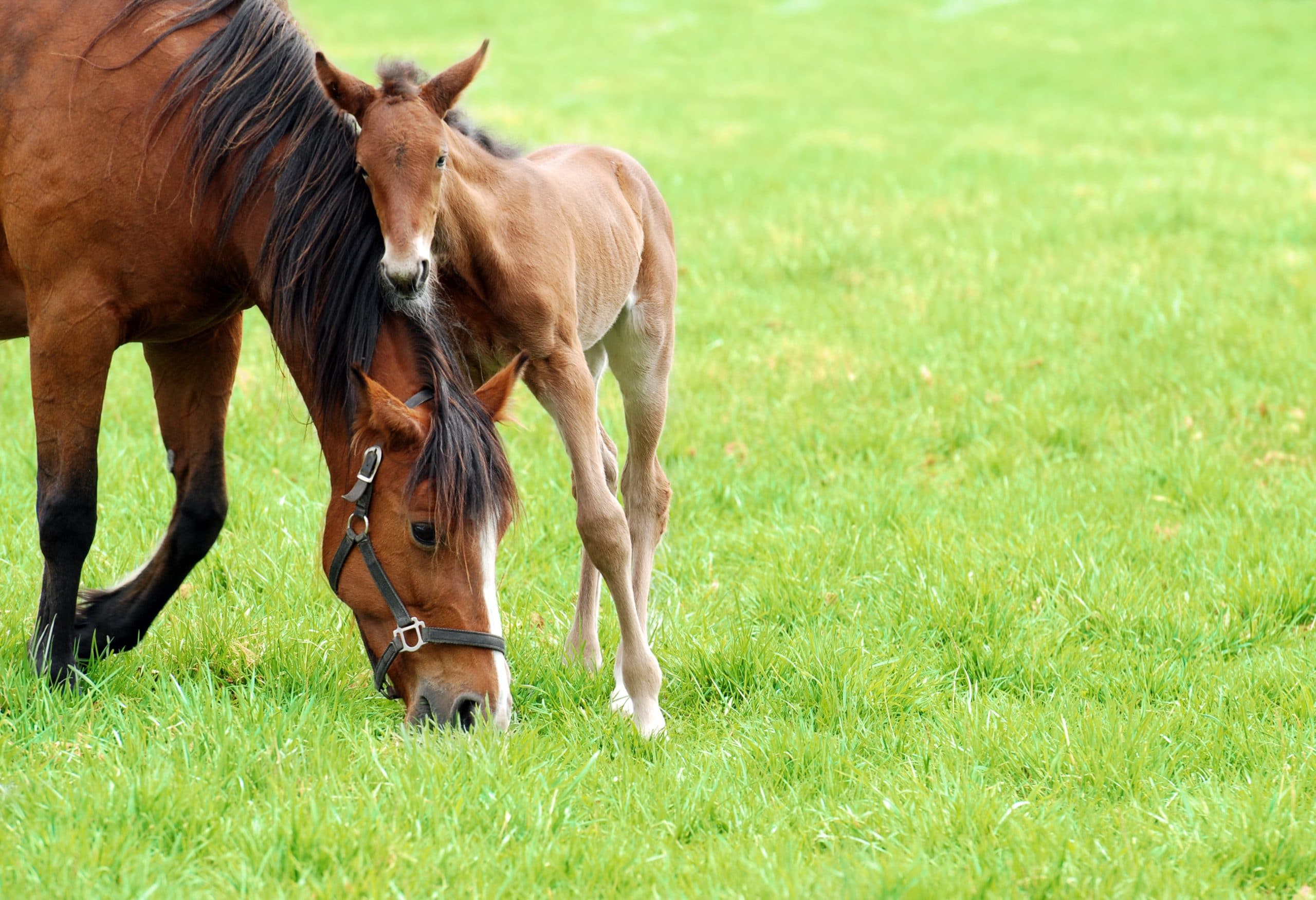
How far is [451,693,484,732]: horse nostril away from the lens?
10.4 feet

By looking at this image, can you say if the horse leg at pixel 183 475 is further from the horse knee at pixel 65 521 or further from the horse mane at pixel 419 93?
the horse mane at pixel 419 93

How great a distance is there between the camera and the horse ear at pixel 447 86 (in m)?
3.21

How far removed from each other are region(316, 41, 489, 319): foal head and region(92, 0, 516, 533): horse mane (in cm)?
15

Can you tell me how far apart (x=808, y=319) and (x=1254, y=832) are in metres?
5.13

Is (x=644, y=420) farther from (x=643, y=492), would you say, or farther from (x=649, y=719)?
(x=649, y=719)

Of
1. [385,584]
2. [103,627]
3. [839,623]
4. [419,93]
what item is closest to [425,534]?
[385,584]

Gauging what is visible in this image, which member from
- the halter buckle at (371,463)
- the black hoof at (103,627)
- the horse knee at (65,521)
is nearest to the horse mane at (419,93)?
the halter buckle at (371,463)

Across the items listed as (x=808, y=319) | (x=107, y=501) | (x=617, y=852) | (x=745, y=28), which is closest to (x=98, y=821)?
(x=617, y=852)

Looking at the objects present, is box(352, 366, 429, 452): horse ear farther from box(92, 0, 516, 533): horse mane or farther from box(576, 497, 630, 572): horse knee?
box(576, 497, 630, 572): horse knee

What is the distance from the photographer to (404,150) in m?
3.09

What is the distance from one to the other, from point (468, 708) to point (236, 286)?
1373 millimetres

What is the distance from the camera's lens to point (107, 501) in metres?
4.95

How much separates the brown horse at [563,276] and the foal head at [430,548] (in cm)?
29

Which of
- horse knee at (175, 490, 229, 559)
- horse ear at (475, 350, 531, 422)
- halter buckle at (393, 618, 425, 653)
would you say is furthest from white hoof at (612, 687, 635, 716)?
horse knee at (175, 490, 229, 559)
